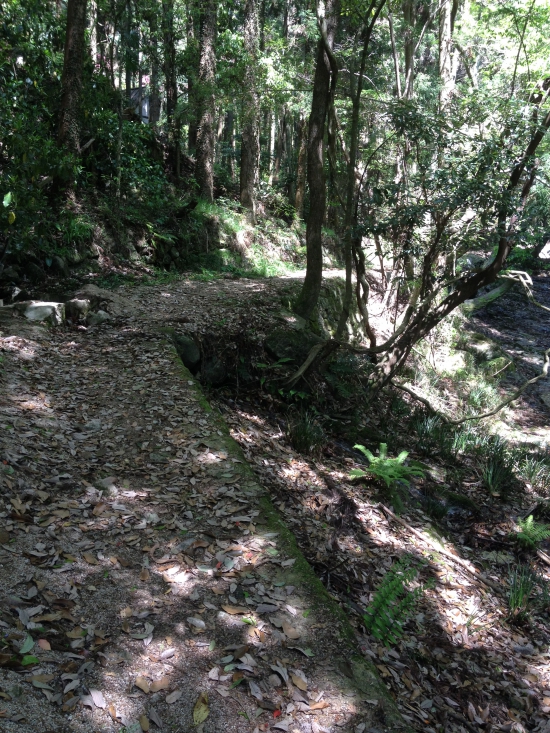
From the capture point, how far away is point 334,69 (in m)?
7.54

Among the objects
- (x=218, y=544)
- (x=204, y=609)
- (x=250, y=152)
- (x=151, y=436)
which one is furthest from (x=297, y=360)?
(x=250, y=152)

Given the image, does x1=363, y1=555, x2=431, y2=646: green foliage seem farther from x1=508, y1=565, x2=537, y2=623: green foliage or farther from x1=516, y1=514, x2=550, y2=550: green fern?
x1=516, y1=514, x2=550, y2=550: green fern

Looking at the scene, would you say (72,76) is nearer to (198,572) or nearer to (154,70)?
(198,572)

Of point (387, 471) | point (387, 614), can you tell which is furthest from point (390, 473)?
point (387, 614)

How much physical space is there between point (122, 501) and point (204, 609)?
1233mm

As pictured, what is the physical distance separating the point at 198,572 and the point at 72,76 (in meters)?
9.75

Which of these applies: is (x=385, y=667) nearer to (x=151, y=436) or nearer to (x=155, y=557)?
(x=155, y=557)

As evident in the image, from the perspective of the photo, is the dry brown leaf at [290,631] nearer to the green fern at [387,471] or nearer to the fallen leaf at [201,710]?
the fallen leaf at [201,710]

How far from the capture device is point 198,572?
136 inches

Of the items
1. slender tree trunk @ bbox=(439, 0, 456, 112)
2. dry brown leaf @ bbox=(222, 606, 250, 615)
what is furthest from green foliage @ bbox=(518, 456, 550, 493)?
slender tree trunk @ bbox=(439, 0, 456, 112)

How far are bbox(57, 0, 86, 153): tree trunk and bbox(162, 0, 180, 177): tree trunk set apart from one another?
4558 mm

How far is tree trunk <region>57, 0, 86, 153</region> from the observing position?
9414mm

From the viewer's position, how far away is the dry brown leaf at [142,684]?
8.38 ft

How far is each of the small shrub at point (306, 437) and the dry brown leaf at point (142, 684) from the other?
409cm
